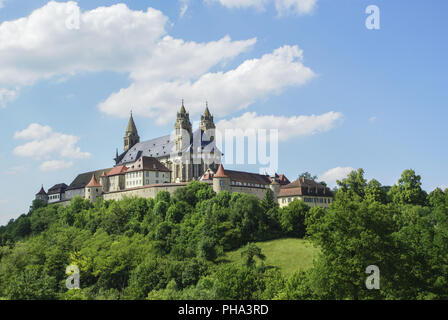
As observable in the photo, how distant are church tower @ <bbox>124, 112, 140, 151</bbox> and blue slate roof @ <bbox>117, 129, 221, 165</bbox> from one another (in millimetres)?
9073

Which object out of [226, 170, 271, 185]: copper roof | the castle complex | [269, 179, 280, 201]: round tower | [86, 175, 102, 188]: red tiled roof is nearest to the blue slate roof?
the castle complex

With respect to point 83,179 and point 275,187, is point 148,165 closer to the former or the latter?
point 83,179

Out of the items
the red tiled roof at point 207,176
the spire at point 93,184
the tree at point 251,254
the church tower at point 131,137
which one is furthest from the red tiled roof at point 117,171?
the tree at point 251,254

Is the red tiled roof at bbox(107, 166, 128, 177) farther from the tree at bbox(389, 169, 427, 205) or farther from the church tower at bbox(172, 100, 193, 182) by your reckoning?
the tree at bbox(389, 169, 427, 205)

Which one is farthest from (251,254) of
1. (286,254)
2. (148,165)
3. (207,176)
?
(148,165)

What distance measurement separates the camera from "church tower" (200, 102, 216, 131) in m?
134

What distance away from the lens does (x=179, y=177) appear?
115 metres

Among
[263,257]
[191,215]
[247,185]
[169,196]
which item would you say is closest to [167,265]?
[263,257]

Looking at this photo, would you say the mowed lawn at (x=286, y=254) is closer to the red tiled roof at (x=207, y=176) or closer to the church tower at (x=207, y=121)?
the red tiled roof at (x=207, y=176)

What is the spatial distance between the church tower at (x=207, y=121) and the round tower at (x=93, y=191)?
3047 cm

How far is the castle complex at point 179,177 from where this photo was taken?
336 ft

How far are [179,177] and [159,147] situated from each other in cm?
1596
